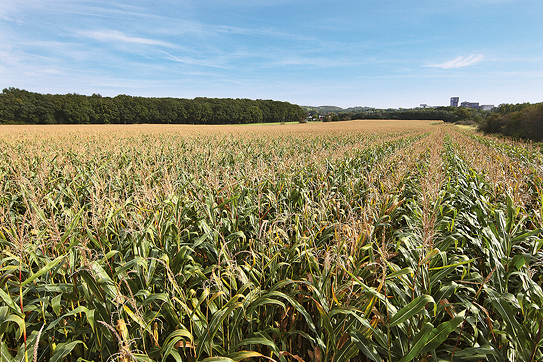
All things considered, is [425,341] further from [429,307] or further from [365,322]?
[429,307]

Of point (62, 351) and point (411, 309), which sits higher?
point (411, 309)

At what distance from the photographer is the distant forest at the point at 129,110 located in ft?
202

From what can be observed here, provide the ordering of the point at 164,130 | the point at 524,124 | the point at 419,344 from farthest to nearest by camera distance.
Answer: the point at 524,124 < the point at 164,130 < the point at 419,344

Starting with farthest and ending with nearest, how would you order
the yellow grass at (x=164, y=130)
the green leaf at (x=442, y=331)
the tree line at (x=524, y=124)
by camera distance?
the tree line at (x=524, y=124) < the yellow grass at (x=164, y=130) < the green leaf at (x=442, y=331)

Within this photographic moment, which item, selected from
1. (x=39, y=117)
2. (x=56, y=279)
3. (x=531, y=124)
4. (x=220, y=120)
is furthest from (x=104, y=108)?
(x=531, y=124)

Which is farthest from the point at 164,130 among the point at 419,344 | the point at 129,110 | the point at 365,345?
the point at 129,110

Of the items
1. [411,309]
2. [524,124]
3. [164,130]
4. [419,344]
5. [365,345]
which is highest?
[524,124]

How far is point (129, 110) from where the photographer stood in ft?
247

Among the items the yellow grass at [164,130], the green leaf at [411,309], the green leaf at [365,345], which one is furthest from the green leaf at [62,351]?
the yellow grass at [164,130]

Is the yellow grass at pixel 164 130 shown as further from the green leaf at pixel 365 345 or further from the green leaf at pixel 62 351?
the green leaf at pixel 365 345

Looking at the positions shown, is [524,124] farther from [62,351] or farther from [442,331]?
[62,351]

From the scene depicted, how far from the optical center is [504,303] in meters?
1.77

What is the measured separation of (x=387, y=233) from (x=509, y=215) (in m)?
1.43

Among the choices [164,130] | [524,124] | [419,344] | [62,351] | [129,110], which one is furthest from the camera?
[129,110]
